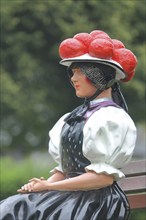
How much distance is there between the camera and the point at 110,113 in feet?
14.6

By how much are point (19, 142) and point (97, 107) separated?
12.1 m

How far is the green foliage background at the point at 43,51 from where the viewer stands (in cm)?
1517

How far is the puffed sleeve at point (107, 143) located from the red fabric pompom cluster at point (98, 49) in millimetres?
306

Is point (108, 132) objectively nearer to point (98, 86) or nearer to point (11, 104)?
point (98, 86)

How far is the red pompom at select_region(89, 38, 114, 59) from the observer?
177 inches

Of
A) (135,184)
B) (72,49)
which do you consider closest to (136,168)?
(135,184)

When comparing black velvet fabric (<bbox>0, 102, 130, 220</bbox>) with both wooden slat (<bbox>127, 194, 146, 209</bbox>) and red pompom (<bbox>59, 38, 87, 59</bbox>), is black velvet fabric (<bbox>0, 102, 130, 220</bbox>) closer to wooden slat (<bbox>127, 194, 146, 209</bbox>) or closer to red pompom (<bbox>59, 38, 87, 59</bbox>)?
red pompom (<bbox>59, 38, 87, 59</bbox>)

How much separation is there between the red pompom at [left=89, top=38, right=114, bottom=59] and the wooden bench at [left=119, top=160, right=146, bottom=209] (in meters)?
2.13

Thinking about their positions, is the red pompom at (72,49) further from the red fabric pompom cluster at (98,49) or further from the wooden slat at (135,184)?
the wooden slat at (135,184)

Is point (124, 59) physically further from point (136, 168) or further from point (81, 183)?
point (136, 168)

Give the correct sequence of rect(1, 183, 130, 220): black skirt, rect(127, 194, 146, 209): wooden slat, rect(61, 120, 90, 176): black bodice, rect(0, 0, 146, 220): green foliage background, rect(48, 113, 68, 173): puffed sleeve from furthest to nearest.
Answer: rect(0, 0, 146, 220): green foliage background < rect(127, 194, 146, 209): wooden slat < rect(48, 113, 68, 173): puffed sleeve < rect(61, 120, 90, 176): black bodice < rect(1, 183, 130, 220): black skirt

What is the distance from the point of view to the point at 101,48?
4492mm

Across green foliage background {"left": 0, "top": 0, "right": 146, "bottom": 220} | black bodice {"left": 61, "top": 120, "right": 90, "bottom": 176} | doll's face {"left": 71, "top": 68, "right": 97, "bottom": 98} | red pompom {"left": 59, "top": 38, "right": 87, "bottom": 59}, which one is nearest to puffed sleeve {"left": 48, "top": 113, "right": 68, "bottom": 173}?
black bodice {"left": 61, "top": 120, "right": 90, "bottom": 176}

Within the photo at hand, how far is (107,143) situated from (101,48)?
0.50 metres
